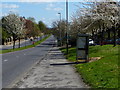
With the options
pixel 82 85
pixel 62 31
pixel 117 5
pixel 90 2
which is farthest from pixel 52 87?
pixel 62 31

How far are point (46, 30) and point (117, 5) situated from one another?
147 m

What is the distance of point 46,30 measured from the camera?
570 feet

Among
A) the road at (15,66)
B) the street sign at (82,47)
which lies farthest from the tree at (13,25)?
the street sign at (82,47)

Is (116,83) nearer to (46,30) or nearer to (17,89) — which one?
(17,89)

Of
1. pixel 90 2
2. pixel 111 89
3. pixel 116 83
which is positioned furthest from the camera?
pixel 90 2

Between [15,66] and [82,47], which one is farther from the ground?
[82,47]

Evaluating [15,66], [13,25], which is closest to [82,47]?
[15,66]

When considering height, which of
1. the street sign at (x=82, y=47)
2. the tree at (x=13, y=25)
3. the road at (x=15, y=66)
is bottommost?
the road at (x=15, y=66)

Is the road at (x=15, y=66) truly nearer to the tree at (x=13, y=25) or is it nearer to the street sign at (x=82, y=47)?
the street sign at (x=82, y=47)

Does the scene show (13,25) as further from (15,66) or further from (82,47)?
(82,47)

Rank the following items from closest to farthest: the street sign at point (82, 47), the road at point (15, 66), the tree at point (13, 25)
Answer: the road at point (15, 66) → the street sign at point (82, 47) → the tree at point (13, 25)

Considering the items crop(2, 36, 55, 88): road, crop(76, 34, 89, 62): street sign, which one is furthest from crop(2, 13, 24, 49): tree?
crop(76, 34, 89, 62): street sign

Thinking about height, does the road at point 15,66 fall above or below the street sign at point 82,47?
below

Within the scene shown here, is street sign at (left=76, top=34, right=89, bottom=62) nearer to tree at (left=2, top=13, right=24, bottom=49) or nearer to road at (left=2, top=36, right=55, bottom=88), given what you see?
road at (left=2, top=36, right=55, bottom=88)
